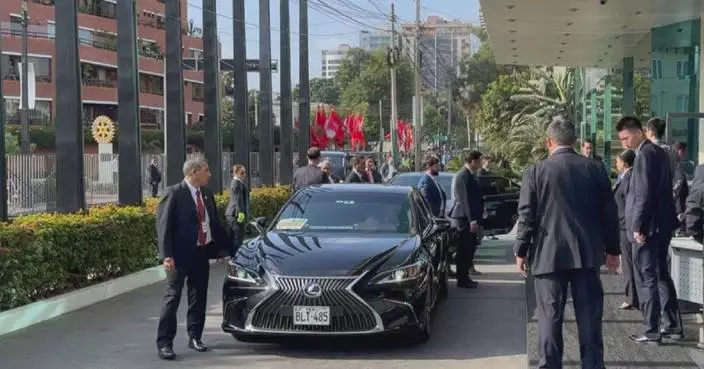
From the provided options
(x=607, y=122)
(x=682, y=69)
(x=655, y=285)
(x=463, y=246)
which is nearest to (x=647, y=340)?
(x=655, y=285)

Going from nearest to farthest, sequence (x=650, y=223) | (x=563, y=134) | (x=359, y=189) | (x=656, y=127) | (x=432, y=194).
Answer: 1. (x=563, y=134)
2. (x=650, y=223)
3. (x=656, y=127)
4. (x=359, y=189)
5. (x=432, y=194)

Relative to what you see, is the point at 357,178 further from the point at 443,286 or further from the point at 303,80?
the point at 303,80

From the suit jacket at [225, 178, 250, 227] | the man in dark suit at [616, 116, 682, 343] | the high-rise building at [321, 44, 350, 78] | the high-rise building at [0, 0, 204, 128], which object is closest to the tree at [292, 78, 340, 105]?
the high-rise building at [321, 44, 350, 78]

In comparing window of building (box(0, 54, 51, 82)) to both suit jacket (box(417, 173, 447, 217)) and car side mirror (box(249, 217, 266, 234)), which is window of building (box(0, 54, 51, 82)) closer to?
suit jacket (box(417, 173, 447, 217))

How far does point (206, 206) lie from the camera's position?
8.27 m

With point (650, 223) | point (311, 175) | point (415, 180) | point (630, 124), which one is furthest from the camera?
point (415, 180)

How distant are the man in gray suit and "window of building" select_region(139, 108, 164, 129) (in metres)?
68.3

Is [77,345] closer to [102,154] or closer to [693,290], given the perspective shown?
[693,290]

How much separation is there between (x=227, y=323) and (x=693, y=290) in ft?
14.2

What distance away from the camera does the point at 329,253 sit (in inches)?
324

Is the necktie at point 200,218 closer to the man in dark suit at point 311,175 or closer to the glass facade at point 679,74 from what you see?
the man in dark suit at point 311,175

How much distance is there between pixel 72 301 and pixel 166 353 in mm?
2804

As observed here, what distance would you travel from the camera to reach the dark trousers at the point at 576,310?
20.2 feet

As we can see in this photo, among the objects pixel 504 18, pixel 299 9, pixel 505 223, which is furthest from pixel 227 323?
pixel 299 9
